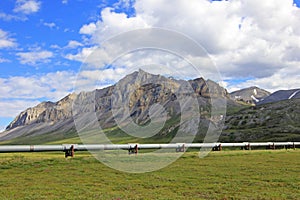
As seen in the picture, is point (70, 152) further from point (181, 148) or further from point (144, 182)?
point (144, 182)

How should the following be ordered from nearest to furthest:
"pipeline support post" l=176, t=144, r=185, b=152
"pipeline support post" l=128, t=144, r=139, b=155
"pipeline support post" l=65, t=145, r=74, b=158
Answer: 1. "pipeline support post" l=65, t=145, r=74, b=158
2. "pipeline support post" l=128, t=144, r=139, b=155
3. "pipeline support post" l=176, t=144, r=185, b=152

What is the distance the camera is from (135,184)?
20.9 meters

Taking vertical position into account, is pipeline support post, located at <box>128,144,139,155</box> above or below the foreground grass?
above

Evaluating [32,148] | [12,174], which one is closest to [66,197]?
[12,174]

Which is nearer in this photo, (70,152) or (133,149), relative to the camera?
(70,152)

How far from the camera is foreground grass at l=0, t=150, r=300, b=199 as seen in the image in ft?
57.4

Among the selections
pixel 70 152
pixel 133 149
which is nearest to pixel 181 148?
pixel 133 149

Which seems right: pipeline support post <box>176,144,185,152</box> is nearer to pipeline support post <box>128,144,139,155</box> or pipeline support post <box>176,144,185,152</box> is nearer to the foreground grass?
pipeline support post <box>128,144,139,155</box>

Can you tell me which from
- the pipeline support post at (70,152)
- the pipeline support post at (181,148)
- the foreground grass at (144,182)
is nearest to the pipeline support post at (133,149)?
the pipeline support post at (181,148)

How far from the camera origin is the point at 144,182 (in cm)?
2169

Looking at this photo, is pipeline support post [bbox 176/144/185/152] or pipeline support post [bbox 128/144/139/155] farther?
pipeline support post [bbox 176/144/185/152]

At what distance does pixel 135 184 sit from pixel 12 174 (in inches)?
414

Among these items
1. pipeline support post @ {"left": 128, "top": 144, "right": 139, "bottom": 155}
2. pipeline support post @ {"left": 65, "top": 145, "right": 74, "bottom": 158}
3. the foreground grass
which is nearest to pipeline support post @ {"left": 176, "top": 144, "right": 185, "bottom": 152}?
pipeline support post @ {"left": 128, "top": 144, "right": 139, "bottom": 155}

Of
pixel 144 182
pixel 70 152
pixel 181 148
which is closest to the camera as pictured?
pixel 144 182
